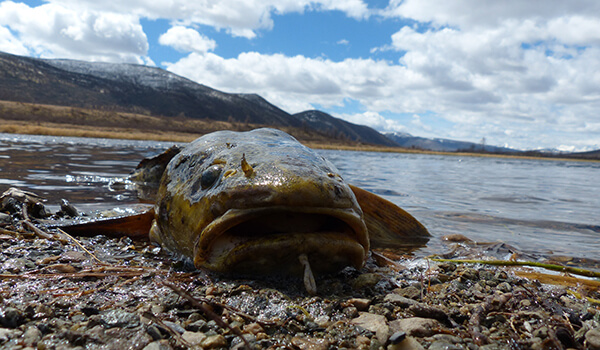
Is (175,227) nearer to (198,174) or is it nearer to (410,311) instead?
(198,174)

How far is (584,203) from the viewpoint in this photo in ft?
34.0

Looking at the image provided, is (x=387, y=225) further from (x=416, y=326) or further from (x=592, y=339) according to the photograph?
(x=592, y=339)

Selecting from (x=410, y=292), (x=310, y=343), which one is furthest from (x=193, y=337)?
(x=410, y=292)

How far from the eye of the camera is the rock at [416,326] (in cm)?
200

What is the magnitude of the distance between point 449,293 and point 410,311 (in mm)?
550

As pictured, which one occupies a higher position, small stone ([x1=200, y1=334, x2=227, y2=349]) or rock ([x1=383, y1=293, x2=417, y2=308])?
rock ([x1=383, y1=293, x2=417, y2=308])

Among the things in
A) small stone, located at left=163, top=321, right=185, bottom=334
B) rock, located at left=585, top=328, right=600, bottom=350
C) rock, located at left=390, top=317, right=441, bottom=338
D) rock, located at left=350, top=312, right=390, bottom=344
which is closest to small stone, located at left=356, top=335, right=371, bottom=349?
rock, located at left=350, top=312, right=390, bottom=344

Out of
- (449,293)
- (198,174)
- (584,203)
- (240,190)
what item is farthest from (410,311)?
(584,203)

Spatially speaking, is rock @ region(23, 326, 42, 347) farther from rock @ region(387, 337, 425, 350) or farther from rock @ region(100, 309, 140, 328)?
rock @ region(387, 337, 425, 350)

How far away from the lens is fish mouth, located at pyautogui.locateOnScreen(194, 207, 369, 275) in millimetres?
2441

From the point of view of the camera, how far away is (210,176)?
290cm

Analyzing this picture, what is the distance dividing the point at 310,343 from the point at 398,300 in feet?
2.51

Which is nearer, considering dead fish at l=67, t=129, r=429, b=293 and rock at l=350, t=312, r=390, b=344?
rock at l=350, t=312, r=390, b=344

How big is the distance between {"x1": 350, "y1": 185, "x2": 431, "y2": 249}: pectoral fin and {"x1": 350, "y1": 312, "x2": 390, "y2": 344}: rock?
234 centimetres
